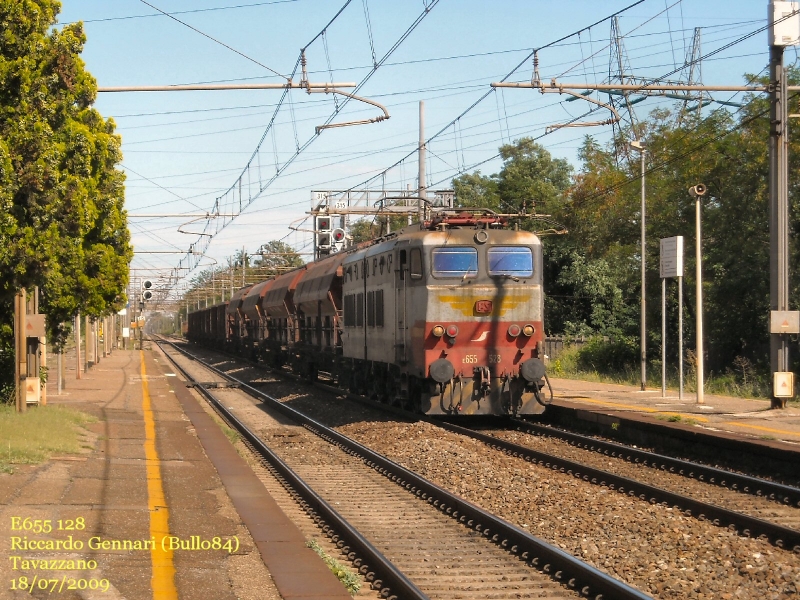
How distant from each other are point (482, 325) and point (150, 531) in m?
10.3

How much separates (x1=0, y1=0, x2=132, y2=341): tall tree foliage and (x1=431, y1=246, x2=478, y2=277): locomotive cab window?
6279 millimetres

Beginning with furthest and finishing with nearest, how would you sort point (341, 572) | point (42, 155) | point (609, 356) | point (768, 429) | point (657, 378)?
point (609, 356) < point (657, 378) < point (768, 429) < point (42, 155) < point (341, 572)

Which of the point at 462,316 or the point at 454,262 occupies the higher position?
the point at 454,262

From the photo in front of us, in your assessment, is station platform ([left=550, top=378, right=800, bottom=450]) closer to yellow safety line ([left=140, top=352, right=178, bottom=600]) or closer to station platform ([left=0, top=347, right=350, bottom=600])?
station platform ([left=0, top=347, right=350, bottom=600])

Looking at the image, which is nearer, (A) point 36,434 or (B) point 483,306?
(A) point 36,434

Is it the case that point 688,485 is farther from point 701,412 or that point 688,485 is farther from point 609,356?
point 609,356

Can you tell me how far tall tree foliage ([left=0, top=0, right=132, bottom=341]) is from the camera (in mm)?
14094

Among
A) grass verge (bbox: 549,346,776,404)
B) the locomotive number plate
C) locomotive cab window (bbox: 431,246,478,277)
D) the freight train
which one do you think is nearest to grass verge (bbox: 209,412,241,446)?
the freight train

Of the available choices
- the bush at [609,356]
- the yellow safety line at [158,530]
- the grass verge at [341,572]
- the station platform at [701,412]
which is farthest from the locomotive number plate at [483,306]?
the bush at [609,356]

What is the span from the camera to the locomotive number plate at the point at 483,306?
59.4ft

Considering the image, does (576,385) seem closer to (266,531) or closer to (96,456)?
(96,456)

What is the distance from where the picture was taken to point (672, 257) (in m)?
21.2

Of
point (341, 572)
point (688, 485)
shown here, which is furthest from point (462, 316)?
point (341, 572)

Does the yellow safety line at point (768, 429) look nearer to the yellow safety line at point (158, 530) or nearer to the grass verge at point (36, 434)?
the yellow safety line at point (158, 530)
